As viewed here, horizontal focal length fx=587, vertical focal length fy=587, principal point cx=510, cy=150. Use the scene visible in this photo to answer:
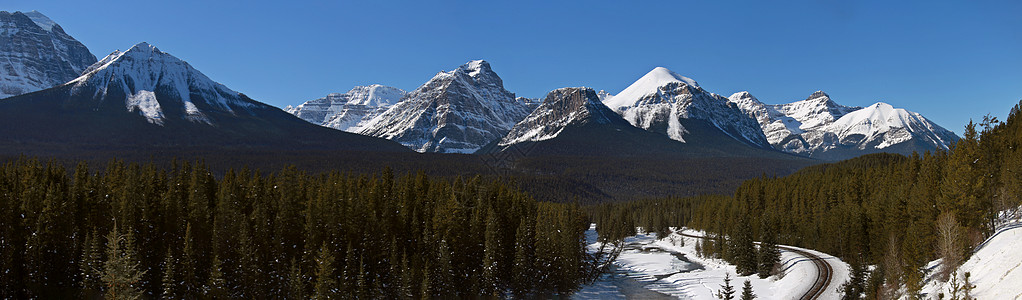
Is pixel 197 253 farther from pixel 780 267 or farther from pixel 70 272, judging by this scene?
pixel 780 267

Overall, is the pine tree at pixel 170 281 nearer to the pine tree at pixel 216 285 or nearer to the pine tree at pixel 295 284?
the pine tree at pixel 216 285

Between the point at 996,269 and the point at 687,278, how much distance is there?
44.0 metres

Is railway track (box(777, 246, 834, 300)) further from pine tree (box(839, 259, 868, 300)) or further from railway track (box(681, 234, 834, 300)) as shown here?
pine tree (box(839, 259, 868, 300))

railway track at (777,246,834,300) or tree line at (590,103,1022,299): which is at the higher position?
tree line at (590,103,1022,299)

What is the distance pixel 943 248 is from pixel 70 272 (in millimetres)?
76185

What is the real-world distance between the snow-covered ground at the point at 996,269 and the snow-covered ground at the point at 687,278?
1088cm

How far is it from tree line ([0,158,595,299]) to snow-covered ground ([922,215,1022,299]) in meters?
39.7

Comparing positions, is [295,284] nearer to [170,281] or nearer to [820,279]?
[170,281]

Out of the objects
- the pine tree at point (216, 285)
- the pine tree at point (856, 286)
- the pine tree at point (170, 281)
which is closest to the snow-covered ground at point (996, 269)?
the pine tree at point (856, 286)

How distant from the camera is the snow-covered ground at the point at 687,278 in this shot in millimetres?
61562

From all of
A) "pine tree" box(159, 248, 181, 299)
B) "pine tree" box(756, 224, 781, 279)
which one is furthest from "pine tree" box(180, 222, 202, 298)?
"pine tree" box(756, 224, 781, 279)

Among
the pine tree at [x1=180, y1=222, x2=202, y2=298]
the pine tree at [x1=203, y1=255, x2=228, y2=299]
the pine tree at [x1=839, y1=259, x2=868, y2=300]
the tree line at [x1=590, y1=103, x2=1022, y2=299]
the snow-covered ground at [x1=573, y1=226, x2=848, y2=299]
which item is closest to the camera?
the tree line at [x1=590, y1=103, x2=1022, y2=299]

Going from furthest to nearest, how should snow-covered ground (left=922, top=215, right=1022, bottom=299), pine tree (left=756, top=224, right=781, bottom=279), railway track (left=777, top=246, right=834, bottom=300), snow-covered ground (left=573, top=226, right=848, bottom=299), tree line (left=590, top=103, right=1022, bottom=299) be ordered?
pine tree (left=756, top=224, right=781, bottom=279)
snow-covered ground (left=573, top=226, right=848, bottom=299)
railway track (left=777, top=246, right=834, bottom=300)
tree line (left=590, top=103, right=1022, bottom=299)
snow-covered ground (left=922, top=215, right=1022, bottom=299)

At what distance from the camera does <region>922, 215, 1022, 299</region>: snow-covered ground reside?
3591 cm
